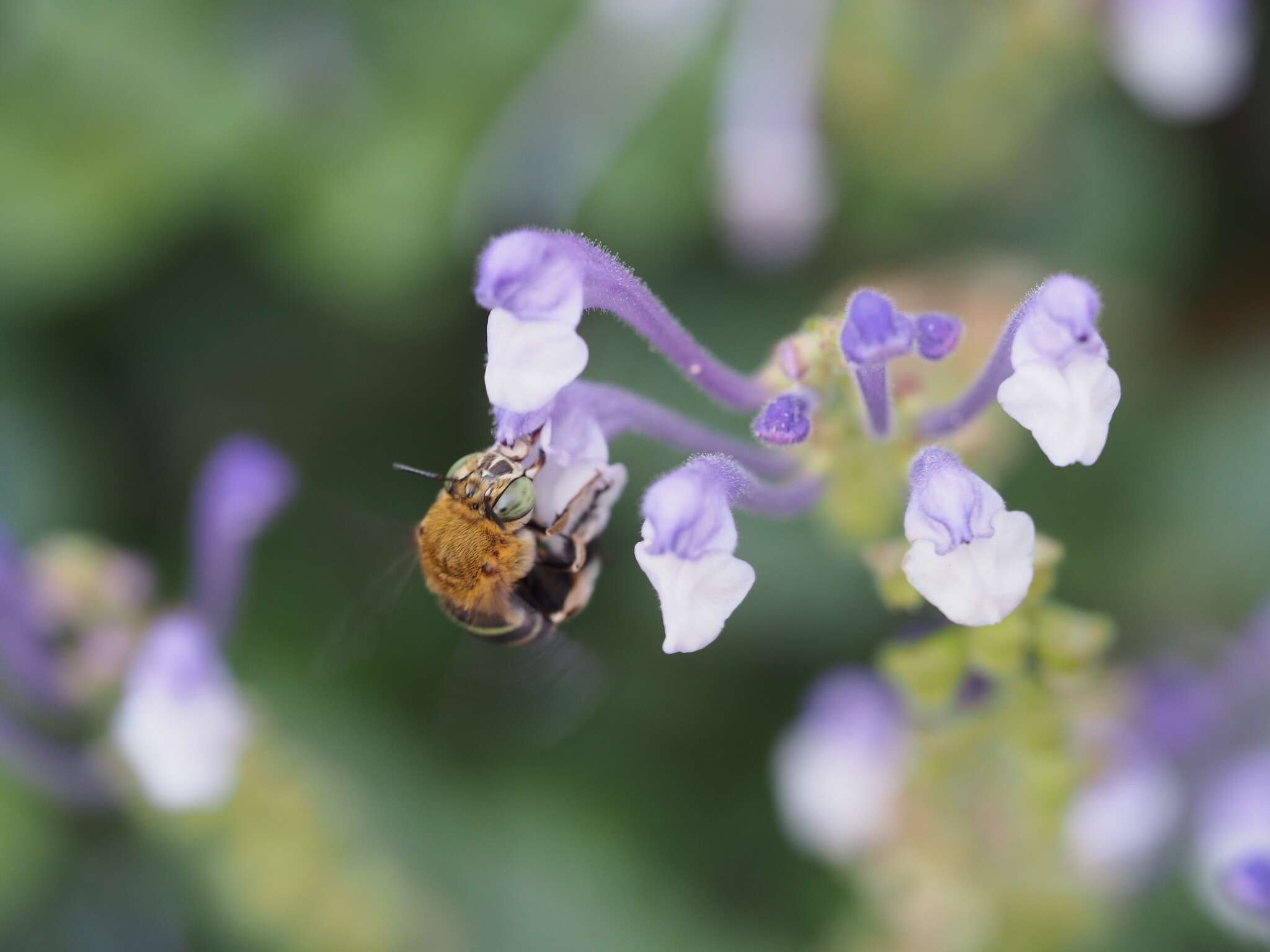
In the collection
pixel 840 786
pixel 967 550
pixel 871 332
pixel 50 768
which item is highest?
pixel 871 332

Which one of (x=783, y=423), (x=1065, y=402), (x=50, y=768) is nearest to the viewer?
(x=1065, y=402)

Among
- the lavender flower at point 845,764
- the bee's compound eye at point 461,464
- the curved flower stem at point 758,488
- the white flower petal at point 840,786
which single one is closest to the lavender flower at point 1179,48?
the lavender flower at point 845,764

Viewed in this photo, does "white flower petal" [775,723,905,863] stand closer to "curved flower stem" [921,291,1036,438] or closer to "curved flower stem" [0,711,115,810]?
"curved flower stem" [921,291,1036,438]

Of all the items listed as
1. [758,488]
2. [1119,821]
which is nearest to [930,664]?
[758,488]

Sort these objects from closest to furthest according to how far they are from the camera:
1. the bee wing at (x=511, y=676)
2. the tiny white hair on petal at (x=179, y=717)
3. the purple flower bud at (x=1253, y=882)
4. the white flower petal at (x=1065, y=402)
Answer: the white flower petal at (x=1065, y=402)
the purple flower bud at (x=1253, y=882)
the bee wing at (x=511, y=676)
the tiny white hair on petal at (x=179, y=717)

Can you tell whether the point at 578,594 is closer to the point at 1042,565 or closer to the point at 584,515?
the point at 584,515

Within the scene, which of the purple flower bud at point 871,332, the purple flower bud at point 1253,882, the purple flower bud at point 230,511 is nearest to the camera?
the purple flower bud at point 871,332

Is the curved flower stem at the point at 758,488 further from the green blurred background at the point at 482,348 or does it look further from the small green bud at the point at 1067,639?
the green blurred background at the point at 482,348
